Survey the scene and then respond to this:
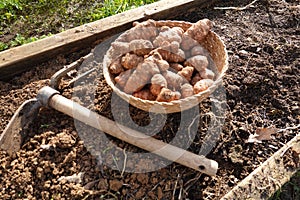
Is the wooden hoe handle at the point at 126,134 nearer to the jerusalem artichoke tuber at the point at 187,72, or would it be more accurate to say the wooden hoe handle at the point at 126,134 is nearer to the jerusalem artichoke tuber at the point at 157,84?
the jerusalem artichoke tuber at the point at 157,84

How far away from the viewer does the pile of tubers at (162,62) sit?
6.88 ft

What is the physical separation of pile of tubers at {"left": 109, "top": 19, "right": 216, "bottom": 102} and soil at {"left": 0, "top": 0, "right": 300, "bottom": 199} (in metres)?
0.19

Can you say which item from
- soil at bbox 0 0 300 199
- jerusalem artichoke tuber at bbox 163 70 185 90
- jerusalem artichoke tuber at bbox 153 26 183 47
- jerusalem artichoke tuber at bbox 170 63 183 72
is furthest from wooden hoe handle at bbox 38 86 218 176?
jerusalem artichoke tuber at bbox 153 26 183 47

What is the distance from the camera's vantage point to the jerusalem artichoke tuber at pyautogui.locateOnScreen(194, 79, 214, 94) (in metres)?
2.05

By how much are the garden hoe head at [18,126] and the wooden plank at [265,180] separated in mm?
1173

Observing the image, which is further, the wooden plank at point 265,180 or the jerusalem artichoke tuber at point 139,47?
the jerusalem artichoke tuber at point 139,47

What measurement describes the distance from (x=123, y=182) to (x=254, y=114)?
3.07ft

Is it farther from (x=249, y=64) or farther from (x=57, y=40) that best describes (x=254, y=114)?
(x=57, y=40)

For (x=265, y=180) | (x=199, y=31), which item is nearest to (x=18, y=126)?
(x=199, y=31)

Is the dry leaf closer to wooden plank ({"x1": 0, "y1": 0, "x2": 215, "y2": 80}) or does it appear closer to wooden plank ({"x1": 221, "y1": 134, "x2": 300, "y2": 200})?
wooden plank ({"x1": 221, "y1": 134, "x2": 300, "y2": 200})

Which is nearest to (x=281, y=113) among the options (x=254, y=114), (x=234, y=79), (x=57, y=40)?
(x=254, y=114)

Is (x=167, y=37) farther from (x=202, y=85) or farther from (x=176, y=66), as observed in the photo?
(x=202, y=85)

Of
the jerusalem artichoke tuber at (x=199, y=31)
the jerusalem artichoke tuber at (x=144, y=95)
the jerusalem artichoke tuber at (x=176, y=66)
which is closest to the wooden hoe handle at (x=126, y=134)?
the jerusalem artichoke tuber at (x=144, y=95)

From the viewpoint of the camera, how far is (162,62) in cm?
216
